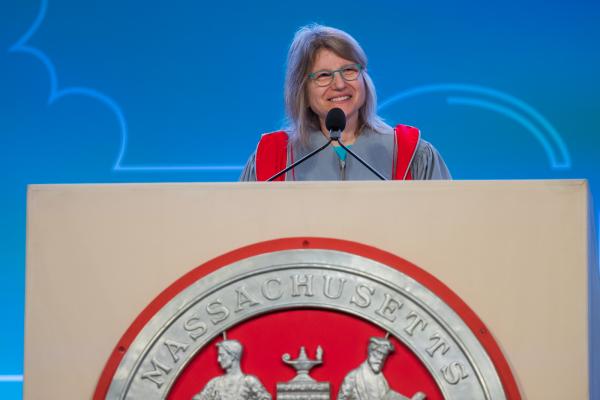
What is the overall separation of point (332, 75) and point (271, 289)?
3.48 feet

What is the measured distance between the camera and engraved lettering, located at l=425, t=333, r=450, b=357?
1.52 m

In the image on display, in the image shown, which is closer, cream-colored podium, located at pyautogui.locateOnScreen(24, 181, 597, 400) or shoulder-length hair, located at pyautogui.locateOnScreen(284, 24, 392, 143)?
cream-colored podium, located at pyautogui.locateOnScreen(24, 181, 597, 400)

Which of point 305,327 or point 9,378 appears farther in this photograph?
point 9,378

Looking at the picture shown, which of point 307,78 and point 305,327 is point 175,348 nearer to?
point 305,327

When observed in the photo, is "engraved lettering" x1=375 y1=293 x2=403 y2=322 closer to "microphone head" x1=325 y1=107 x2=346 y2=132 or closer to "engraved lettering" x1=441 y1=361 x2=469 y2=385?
"engraved lettering" x1=441 y1=361 x2=469 y2=385

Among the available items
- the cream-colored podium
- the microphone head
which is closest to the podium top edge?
the cream-colored podium

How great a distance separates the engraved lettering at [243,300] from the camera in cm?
156

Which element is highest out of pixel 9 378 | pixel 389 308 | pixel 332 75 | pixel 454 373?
pixel 332 75

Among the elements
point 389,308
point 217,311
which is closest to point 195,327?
point 217,311

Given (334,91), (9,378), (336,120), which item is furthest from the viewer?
(9,378)

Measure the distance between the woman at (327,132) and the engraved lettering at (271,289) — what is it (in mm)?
932

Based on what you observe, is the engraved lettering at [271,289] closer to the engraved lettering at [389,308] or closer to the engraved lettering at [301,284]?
the engraved lettering at [301,284]

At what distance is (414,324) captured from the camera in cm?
153

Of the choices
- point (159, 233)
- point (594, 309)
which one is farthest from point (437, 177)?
point (159, 233)
